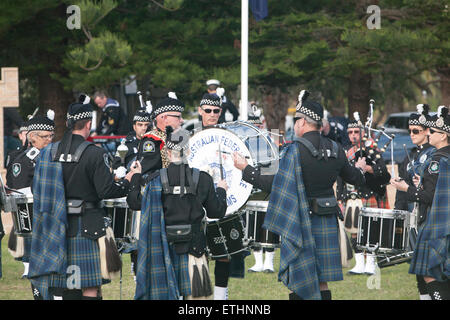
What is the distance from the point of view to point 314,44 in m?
17.2

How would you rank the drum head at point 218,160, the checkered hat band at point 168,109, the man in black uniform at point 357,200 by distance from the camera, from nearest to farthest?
1. the checkered hat band at point 168,109
2. the drum head at point 218,160
3. the man in black uniform at point 357,200

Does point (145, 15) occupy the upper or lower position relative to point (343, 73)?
upper

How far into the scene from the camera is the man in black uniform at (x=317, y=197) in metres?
6.33

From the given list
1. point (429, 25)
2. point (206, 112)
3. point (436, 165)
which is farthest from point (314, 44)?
point (436, 165)

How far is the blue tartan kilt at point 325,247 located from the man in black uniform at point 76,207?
5.06 ft

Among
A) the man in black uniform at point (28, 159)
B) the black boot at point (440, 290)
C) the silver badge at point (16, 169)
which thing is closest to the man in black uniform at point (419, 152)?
the black boot at point (440, 290)

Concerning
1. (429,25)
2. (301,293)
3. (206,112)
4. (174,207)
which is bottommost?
(301,293)

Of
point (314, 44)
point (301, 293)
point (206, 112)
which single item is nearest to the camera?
point (301, 293)

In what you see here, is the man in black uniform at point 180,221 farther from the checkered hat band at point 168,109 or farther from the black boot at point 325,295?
the checkered hat band at point 168,109

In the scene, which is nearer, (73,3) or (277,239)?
(277,239)

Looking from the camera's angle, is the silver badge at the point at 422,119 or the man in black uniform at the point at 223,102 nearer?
the silver badge at the point at 422,119

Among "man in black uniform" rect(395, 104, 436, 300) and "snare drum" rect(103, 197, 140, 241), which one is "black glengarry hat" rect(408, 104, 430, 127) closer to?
"man in black uniform" rect(395, 104, 436, 300)
